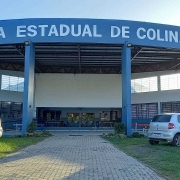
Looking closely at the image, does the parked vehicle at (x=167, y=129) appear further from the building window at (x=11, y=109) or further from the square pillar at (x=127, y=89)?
the building window at (x=11, y=109)

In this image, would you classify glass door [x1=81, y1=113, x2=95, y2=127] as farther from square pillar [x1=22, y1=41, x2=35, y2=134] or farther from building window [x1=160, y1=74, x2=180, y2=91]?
square pillar [x1=22, y1=41, x2=35, y2=134]

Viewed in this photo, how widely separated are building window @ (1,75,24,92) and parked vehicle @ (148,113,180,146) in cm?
2074

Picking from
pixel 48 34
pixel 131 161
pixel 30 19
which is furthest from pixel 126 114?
pixel 131 161

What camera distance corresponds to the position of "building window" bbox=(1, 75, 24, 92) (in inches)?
1215

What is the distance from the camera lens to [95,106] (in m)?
32.3

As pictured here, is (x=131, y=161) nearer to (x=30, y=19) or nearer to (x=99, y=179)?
(x=99, y=179)

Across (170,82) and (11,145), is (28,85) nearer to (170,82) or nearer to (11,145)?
(11,145)

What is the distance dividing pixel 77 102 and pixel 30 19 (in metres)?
13.7

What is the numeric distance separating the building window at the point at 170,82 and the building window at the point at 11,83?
1540cm

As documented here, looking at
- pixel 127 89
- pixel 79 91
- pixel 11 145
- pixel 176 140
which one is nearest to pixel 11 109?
pixel 79 91

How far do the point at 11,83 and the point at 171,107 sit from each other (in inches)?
676

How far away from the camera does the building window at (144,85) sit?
103ft

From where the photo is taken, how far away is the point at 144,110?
3212cm

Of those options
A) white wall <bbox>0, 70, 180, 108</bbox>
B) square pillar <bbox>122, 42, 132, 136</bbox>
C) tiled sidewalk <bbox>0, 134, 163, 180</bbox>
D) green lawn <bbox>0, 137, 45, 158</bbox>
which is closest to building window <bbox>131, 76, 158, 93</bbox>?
white wall <bbox>0, 70, 180, 108</bbox>
